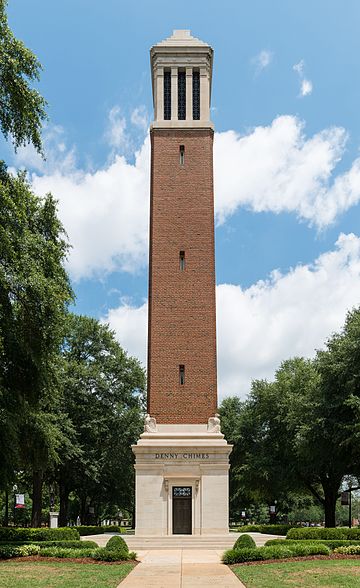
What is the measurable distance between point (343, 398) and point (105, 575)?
2201cm

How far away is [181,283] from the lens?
39.4 m

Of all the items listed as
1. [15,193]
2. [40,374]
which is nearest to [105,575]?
[40,374]

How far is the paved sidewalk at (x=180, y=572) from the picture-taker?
1817 cm

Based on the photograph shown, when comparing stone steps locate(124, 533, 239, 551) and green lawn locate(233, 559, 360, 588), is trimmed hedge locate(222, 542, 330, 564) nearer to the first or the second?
green lawn locate(233, 559, 360, 588)

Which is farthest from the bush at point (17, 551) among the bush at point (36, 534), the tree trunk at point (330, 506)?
the tree trunk at point (330, 506)

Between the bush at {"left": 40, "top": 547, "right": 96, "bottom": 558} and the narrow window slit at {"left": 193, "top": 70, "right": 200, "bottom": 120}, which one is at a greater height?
the narrow window slit at {"left": 193, "top": 70, "right": 200, "bottom": 120}

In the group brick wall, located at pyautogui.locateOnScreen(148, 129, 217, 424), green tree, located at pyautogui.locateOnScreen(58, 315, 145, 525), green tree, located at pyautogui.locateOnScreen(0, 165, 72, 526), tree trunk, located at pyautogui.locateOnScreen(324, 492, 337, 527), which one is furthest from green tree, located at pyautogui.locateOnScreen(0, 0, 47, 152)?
tree trunk, located at pyautogui.locateOnScreen(324, 492, 337, 527)

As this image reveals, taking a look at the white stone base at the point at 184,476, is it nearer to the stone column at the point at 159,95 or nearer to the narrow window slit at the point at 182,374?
the narrow window slit at the point at 182,374

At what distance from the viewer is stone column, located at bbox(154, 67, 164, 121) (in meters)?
42.4

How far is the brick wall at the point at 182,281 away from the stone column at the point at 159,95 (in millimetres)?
1241

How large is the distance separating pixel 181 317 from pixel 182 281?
2.12 meters

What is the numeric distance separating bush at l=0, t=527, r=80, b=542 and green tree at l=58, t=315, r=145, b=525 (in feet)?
46.3

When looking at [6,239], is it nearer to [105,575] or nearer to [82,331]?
[105,575]

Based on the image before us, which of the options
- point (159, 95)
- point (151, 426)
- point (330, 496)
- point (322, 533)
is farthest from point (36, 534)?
point (159, 95)
